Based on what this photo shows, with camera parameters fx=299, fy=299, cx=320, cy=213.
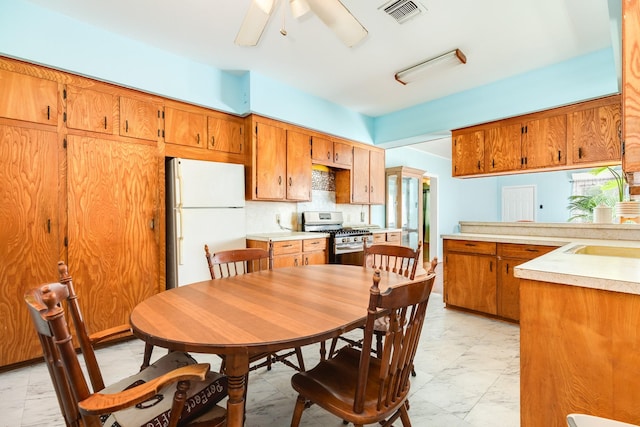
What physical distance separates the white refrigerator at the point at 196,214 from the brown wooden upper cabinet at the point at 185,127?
0.25 metres

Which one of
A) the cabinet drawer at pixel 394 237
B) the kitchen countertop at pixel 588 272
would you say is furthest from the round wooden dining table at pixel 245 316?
the cabinet drawer at pixel 394 237

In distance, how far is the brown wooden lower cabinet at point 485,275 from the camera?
10.1ft

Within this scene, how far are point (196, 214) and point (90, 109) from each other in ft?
4.10

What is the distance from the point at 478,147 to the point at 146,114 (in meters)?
3.82

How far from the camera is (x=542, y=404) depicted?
52.6 inches

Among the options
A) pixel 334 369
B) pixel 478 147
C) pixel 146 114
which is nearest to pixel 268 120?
pixel 146 114

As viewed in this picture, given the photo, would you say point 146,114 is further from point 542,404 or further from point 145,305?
point 542,404

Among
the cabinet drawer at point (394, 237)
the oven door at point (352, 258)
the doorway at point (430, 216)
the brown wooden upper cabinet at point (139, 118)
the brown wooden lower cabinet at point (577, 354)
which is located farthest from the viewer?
the doorway at point (430, 216)

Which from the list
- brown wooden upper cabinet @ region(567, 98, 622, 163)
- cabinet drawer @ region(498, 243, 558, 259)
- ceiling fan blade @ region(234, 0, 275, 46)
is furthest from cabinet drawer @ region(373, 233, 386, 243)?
ceiling fan blade @ region(234, 0, 275, 46)

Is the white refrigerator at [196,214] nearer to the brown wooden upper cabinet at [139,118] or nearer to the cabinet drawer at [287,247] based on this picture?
the brown wooden upper cabinet at [139,118]

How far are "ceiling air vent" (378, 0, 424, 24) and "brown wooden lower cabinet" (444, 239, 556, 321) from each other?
239cm

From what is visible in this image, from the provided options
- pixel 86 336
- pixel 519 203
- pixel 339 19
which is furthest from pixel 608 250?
pixel 519 203

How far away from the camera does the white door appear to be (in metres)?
8.10

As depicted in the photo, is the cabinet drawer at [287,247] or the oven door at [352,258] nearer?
the cabinet drawer at [287,247]
